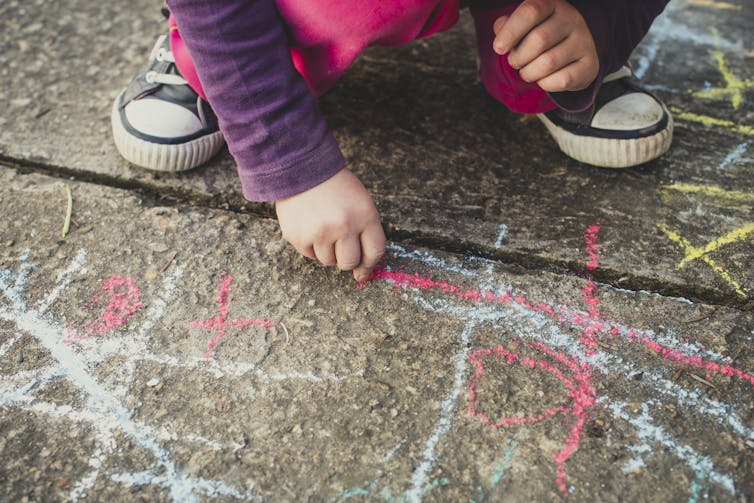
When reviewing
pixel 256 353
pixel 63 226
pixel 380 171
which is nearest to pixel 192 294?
pixel 256 353

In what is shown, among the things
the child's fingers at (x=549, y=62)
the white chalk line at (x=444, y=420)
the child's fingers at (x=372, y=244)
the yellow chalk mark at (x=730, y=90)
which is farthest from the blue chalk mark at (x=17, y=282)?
the yellow chalk mark at (x=730, y=90)

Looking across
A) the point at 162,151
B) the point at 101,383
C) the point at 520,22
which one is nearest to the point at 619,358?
the point at 520,22

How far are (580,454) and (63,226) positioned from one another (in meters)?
0.94

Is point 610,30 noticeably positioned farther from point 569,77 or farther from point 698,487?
point 698,487

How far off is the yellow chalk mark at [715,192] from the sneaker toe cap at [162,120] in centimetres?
91

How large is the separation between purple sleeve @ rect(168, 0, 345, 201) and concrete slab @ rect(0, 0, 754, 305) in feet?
0.81

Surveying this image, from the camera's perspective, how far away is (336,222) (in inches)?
38.0

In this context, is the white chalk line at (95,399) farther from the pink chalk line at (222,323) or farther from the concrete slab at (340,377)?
the pink chalk line at (222,323)

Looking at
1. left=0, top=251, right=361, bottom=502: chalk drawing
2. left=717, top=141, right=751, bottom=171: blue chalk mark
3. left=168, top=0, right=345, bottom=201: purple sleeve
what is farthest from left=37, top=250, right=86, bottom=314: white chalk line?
left=717, top=141, right=751, bottom=171: blue chalk mark

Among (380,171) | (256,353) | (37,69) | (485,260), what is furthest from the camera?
(37,69)

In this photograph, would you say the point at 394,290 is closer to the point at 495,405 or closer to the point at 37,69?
the point at 495,405

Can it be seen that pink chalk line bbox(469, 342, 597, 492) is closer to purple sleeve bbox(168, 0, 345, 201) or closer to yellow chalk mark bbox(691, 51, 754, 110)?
purple sleeve bbox(168, 0, 345, 201)

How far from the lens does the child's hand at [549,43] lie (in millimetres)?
1030

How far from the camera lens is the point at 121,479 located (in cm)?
83
